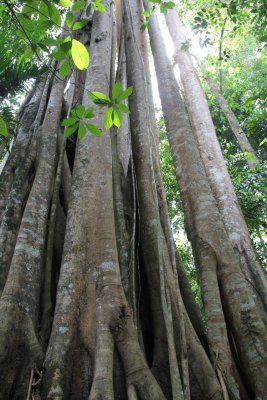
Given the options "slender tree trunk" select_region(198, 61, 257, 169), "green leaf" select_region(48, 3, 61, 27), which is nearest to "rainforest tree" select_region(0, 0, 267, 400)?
"green leaf" select_region(48, 3, 61, 27)

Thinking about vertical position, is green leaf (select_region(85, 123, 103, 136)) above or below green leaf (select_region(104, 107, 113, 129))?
below

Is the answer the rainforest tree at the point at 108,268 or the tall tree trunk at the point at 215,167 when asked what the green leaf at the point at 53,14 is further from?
the tall tree trunk at the point at 215,167

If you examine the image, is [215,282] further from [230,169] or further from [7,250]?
[230,169]

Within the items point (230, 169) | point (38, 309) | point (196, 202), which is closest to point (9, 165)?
point (38, 309)

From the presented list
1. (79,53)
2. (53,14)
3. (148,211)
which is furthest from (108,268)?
(53,14)

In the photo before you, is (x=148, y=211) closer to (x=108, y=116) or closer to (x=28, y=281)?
(x=28, y=281)

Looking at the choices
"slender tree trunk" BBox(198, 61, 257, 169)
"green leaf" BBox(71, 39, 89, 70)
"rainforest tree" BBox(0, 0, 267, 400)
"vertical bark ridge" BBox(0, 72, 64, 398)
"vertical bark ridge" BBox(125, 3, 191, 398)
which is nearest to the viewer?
"green leaf" BBox(71, 39, 89, 70)

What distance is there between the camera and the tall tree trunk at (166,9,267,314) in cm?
395

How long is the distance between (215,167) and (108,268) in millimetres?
3236

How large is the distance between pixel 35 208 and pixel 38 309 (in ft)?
2.46

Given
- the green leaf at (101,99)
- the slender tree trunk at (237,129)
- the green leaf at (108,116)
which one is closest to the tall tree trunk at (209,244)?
the green leaf at (108,116)

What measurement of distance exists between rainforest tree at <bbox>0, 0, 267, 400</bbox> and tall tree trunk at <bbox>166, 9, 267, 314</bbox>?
6 centimetres

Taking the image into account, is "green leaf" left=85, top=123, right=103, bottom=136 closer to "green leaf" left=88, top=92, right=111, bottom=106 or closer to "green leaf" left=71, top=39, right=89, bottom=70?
"green leaf" left=88, top=92, right=111, bottom=106

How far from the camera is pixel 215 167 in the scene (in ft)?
16.7
